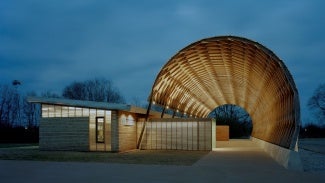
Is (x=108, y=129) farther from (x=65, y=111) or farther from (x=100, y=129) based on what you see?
(x=65, y=111)

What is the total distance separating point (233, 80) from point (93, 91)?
34291 mm

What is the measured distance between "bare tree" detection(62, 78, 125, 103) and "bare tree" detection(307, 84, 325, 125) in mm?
33934

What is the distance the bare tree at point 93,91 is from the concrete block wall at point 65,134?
125ft

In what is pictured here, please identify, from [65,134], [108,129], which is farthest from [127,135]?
[65,134]

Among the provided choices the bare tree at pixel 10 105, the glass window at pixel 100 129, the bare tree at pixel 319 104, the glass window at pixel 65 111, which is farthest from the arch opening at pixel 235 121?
the bare tree at pixel 10 105

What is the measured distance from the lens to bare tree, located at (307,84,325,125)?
2534 inches

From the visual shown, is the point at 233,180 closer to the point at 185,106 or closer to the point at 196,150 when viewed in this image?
the point at 196,150

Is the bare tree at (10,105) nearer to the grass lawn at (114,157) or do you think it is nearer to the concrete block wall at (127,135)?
the concrete block wall at (127,135)

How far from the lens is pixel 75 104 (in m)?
24.4

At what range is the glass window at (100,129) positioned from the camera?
968 inches

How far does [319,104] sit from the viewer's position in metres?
64.9

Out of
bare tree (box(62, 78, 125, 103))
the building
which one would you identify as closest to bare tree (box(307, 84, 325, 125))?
bare tree (box(62, 78, 125, 103))

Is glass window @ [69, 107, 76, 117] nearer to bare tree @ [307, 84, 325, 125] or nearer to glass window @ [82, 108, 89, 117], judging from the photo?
glass window @ [82, 108, 89, 117]

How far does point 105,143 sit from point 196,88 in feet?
55.4
